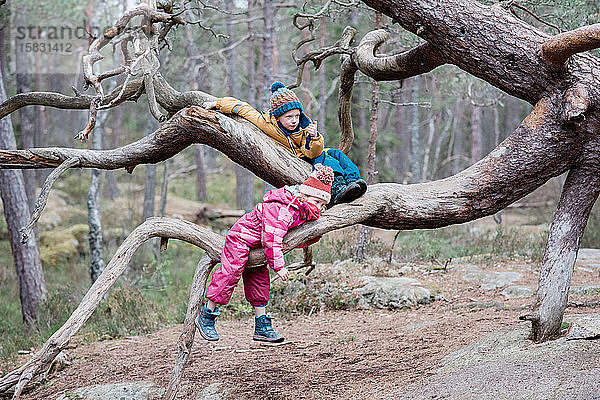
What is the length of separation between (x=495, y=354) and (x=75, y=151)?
13.5 feet

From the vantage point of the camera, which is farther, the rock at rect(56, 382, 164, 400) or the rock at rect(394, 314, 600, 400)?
the rock at rect(56, 382, 164, 400)

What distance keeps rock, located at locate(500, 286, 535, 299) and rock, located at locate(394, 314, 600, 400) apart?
273 centimetres

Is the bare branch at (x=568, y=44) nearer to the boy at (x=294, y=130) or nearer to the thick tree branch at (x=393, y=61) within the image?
the thick tree branch at (x=393, y=61)

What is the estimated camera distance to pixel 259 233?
464 centimetres

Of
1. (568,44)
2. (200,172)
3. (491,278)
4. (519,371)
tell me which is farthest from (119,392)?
(200,172)

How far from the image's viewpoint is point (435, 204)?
5.00 m

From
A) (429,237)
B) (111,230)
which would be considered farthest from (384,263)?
(111,230)

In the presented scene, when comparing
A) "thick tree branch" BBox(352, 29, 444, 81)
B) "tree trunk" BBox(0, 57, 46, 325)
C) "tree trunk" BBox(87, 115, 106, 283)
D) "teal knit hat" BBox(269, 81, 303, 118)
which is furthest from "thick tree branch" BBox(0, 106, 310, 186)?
"tree trunk" BBox(87, 115, 106, 283)

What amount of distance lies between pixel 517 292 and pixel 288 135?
4693mm

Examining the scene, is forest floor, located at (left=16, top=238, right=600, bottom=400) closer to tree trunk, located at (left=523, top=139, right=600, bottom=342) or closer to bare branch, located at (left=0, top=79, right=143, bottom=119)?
tree trunk, located at (left=523, top=139, right=600, bottom=342)

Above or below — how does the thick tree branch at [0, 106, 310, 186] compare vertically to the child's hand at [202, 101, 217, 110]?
below

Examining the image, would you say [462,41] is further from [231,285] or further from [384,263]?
[384,263]

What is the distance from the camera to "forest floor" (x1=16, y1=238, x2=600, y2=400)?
17.3 feet

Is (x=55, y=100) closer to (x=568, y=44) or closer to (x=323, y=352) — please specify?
(x=323, y=352)
